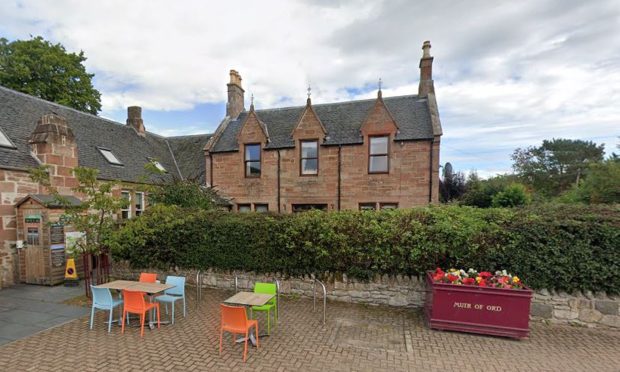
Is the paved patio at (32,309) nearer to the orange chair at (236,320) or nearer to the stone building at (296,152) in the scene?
the stone building at (296,152)

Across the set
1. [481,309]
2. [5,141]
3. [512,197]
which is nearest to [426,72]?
[512,197]

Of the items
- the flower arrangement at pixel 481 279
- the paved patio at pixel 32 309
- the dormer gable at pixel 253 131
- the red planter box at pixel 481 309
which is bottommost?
the paved patio at pixel 32 309

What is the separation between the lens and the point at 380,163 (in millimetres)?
13930

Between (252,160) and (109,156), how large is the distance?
709 cm

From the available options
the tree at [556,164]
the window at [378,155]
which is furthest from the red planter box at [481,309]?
the tree at [556,164]

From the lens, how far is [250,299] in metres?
5.72

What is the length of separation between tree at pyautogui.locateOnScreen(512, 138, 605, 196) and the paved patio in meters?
46.5

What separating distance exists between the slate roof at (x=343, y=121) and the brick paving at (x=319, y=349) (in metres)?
9.28

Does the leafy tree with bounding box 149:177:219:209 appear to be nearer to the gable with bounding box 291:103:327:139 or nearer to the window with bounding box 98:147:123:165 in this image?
the window with bounding box 98:147:123:165

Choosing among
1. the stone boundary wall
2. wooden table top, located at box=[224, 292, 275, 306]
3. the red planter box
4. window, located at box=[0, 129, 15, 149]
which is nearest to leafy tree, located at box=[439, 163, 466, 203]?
the stone boundary wall

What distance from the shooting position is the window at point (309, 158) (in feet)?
48.3

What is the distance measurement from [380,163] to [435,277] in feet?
26.5

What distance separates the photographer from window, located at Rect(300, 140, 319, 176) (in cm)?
1473

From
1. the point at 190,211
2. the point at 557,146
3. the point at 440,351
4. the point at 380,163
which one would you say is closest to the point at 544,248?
the point at 440,351
